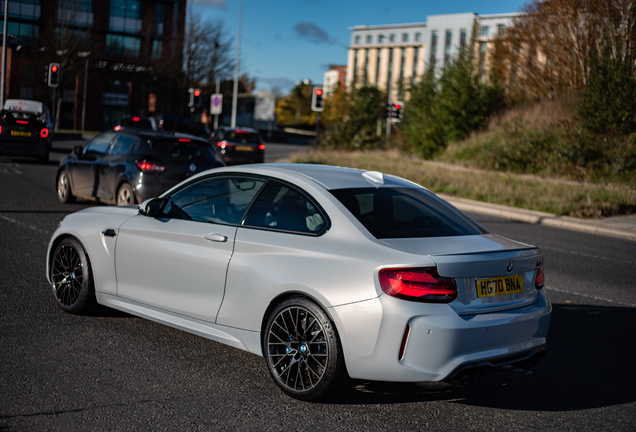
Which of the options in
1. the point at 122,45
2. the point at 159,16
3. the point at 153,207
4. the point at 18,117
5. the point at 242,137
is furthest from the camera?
the point at 159,16

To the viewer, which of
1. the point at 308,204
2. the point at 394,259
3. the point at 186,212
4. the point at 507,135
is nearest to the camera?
the point at 394,259

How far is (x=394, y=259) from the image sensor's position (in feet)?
12.4

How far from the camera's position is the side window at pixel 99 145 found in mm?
12523

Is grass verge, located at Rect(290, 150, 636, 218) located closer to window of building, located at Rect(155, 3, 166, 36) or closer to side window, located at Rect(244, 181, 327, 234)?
side window, located at Rect(244, 181, 327, 234)

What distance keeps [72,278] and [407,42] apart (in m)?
124

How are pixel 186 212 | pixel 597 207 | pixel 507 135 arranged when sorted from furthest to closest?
pixel 507 135 → pixel 597 207 → pixel 186 212

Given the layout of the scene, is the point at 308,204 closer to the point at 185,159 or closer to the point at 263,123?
the point at 185,159

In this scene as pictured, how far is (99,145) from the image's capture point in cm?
1270

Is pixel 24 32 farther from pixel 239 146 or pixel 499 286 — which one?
pixel 499 286

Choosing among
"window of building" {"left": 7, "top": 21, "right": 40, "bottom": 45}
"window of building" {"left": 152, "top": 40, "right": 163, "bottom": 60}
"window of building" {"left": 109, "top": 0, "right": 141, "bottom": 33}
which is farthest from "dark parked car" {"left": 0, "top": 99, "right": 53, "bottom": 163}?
"window of building" {"left": 109, "top": 0, "right": 141, "bottom": 33}

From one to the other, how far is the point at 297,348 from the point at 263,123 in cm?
11516

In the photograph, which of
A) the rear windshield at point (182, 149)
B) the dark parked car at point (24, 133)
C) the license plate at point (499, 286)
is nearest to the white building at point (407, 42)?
the dark parked car at point (24, 133)

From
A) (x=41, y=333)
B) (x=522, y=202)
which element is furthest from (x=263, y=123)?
(x=41, y=333)

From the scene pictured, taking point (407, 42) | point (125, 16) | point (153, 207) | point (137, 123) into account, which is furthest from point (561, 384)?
point (407, 42)
